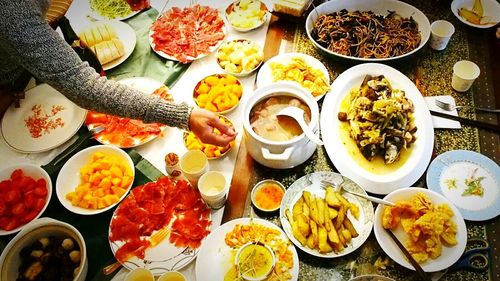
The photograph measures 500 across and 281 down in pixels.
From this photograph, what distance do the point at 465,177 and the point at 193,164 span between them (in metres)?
1.31

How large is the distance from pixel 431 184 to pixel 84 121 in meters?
1.86

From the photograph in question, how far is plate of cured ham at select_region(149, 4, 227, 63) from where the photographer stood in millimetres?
2447

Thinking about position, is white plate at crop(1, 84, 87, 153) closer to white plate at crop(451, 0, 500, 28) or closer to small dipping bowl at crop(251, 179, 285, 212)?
small dipping bowl at crop(251, 179, 285, 212)

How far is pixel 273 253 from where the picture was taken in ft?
5.09

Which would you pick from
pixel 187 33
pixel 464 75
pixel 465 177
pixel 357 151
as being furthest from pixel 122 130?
pixel 464 75

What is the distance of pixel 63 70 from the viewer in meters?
1.67

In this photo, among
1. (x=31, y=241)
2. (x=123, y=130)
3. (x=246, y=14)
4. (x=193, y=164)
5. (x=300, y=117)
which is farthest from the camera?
(x=246, y=14)

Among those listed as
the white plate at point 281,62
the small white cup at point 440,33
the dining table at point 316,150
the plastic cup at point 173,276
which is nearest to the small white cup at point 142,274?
the plastic cup at point 173,276

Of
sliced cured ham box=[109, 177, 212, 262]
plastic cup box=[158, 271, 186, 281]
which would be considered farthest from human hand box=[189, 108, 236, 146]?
plastic cup box=[158, 271, 186, 281]

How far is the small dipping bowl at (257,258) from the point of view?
1504 mm

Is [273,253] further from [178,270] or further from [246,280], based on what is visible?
[178,270]

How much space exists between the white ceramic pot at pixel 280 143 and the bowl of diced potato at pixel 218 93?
0.34m

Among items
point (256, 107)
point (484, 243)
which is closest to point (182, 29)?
point (256, 107)

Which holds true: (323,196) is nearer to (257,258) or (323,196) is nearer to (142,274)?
(257,258)
